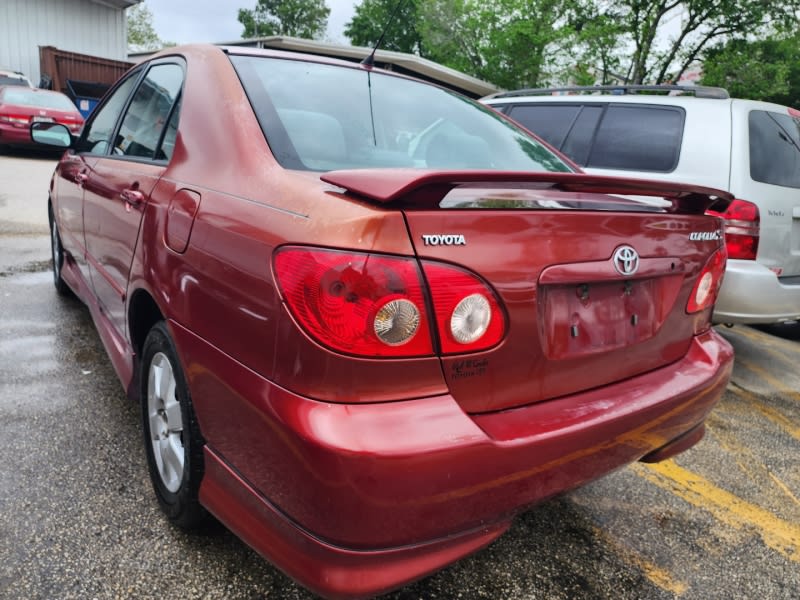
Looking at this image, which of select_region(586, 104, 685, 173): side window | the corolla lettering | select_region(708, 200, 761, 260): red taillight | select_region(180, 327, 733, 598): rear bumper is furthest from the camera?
select_region(586, 104, 685, 173): side window

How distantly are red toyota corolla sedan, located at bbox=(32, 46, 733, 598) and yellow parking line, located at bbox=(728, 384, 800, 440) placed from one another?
1585 mm

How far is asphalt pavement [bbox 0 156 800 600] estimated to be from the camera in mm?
1793

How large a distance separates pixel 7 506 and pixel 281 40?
2117 cm

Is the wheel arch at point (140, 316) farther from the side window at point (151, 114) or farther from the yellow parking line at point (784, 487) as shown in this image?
the yellow parking line at point (784, 487)

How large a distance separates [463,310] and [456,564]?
975 millimetres

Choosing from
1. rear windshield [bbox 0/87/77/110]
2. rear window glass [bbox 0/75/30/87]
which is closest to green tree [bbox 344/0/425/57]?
rear window glass [bbox 0/75/30/87]

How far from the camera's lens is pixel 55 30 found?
870 inches

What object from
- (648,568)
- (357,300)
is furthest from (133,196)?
(648,568)

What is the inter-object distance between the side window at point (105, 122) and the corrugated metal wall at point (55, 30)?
22112mm

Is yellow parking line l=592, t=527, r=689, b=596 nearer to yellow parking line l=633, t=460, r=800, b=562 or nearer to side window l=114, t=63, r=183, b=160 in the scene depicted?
yellow parking line l=633, t=460, r=800, b=562

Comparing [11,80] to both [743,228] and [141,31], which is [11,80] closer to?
[743,228]

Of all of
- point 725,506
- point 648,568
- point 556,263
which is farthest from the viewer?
point 725,506

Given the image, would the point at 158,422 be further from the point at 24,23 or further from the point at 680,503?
the point at 24,23

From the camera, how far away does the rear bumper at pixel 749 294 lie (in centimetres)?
349
